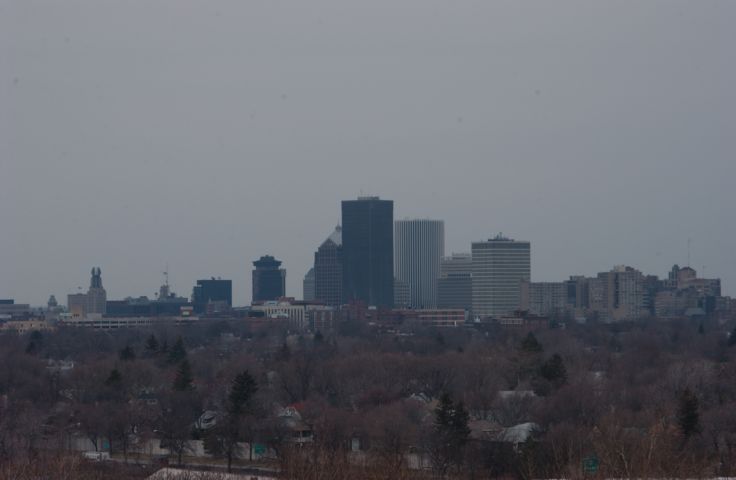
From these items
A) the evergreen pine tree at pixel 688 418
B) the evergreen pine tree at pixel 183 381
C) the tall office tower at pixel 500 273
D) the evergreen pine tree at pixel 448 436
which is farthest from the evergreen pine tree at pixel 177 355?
the tall office tower at pixel 500 273

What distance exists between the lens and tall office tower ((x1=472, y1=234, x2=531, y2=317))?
602 feet

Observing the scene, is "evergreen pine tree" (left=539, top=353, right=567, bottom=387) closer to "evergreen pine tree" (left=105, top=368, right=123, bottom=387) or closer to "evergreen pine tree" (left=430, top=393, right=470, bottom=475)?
"evergreen pine tree" (left=430, top=393, right=470, bottom=475)

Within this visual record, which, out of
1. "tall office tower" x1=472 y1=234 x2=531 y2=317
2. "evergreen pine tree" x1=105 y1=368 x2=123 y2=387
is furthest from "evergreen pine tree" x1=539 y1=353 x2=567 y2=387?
"tall office tower" x1=472 y1=234 x2=531 y2=317

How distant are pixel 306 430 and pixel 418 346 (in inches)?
1783

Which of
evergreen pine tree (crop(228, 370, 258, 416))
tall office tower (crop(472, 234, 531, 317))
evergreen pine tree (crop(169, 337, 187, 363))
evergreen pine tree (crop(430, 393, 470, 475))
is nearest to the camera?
evergreen pine tree (crop(430, 393, 470, 475))

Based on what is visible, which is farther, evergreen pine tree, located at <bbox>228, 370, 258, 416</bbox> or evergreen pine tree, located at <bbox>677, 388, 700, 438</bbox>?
evergreen pine tree, located at <bbox>228, 370, 258, 416</bbox>

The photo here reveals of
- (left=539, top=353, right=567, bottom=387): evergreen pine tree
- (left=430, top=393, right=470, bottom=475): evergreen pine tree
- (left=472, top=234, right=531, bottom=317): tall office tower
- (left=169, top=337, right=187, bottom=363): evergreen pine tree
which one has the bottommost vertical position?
(left=430, top=393, right=470, bottom=475): evergreen pine tree

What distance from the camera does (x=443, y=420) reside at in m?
43.8

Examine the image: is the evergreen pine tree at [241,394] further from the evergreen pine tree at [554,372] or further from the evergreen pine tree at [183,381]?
the evergreen pine tree at [554,372]

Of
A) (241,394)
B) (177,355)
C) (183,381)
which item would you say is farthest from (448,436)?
(177,355)

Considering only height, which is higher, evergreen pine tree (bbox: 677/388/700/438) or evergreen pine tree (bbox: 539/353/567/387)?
evergreen pine tree (bbox: 539/353/567/387)

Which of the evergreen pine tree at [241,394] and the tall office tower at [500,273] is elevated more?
the tall office tower at [500,273]

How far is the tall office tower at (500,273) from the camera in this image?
183500 millimetres

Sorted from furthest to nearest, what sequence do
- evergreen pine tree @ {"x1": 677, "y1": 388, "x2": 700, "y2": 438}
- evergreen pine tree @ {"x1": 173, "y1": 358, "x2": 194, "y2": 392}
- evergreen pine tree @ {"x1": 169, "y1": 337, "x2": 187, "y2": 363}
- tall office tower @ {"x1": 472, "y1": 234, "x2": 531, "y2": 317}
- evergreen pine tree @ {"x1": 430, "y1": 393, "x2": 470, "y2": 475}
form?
tall office tower @ {"x1": 472, "y1": 234, "x2": 531, "y2": 317}, evergreen pine tree @ {"x1": 169, "y1": 337, "x2": 187, "y2": 363}, evergreen pine tree @ {"x1": 173, "y1": 358, "x2": 194, "y2": 392}, evergreen pine tree @ {"x1": 677, "y1": 388, "x2": 700, "y2": 438}, evergreen pine tree @ {"x1": 430, "y1": 393, "x2": 470, "y2": 475}
